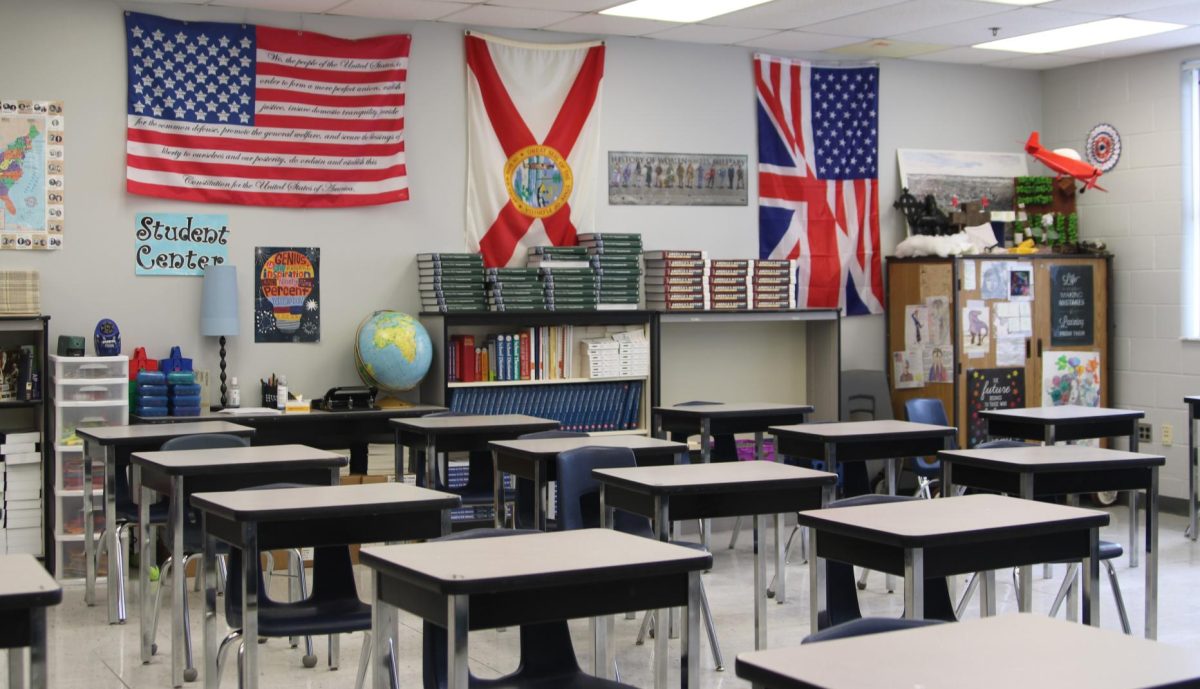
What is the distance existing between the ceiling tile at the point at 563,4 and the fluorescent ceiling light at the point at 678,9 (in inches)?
3.7

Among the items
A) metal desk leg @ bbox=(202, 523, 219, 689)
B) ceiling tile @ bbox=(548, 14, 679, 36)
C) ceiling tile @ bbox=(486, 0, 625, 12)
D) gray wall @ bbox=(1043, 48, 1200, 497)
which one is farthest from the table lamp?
gray wall @ bbox=(1043, 48, 1200, 497)

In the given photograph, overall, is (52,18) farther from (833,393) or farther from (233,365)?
(833,393)

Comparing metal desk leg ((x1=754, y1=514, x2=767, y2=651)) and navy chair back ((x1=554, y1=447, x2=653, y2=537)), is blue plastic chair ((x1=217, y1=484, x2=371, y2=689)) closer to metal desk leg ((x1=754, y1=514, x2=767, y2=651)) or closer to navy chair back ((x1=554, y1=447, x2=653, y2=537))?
navy chair back ((x1=554, y1=447, x2=653, y2=537))

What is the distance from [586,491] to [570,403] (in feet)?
9.62

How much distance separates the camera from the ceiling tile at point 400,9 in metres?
7.28

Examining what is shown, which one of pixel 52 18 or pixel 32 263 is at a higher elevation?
pixel 52 18

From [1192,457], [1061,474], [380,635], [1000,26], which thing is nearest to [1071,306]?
[1192,457]

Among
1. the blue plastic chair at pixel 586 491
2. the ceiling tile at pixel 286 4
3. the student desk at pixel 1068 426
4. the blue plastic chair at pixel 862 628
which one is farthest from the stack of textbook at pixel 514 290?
the blue plastic chair at pixel 862 628

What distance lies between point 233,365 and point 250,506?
352 centimetres

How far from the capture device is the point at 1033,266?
29.9 ft

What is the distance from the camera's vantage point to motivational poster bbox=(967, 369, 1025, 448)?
8852mm

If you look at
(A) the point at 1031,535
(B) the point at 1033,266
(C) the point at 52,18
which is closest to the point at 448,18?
(C) the point at 52,18

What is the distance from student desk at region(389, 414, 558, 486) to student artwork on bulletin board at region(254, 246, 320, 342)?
118 centimetres

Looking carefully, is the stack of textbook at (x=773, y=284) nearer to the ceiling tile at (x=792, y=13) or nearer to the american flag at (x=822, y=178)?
the american flag at (x=822, y=178)
